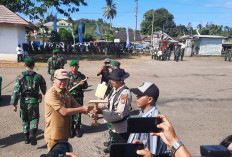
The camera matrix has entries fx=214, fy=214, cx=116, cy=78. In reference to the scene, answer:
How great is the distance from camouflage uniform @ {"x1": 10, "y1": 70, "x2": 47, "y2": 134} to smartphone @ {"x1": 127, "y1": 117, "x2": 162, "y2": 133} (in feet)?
10.7

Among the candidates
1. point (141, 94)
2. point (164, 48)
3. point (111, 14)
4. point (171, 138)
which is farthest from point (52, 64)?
point (111, 14)

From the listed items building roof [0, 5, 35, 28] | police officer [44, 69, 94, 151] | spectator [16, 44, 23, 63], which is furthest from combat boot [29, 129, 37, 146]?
building roof [0, 5, 35, 28]

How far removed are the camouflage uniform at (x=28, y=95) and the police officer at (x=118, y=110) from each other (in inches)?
65.9

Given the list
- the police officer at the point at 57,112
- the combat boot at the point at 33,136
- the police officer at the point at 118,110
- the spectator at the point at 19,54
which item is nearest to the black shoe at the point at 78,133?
the combat boot at the point at 33,136

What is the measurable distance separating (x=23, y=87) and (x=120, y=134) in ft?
7.55

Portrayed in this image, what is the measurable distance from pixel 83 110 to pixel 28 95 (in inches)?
72.3

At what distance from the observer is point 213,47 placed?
37.6 metres

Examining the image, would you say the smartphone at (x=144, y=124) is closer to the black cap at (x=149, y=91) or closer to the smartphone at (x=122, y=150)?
the smartphone at (x=122, y=150)

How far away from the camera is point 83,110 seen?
Result: 3.13 m

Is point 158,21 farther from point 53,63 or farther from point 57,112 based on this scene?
point 57,112

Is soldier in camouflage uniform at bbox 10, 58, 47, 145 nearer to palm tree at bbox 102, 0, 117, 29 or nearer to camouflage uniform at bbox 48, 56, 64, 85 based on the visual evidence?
camouflage uniform at bbox 48, 56, 64, 85

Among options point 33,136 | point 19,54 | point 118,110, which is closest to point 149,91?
point 118,110

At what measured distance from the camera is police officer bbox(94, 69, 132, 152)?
10.2 feet

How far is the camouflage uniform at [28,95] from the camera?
4.35 m
